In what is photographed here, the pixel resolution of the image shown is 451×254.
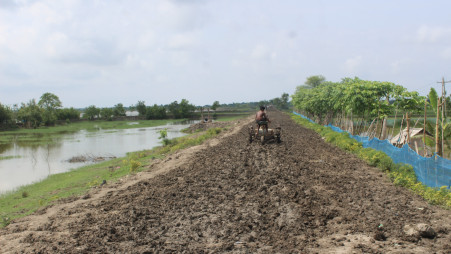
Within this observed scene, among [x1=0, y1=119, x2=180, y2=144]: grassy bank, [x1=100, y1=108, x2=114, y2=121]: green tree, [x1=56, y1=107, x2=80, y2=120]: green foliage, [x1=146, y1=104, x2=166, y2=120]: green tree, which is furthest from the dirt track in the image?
[x1=100, y1=108, x2=114, y2=121]: green tree

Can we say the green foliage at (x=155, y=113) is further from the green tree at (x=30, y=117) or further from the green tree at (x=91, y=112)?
the green tree at (x=30, y=117)

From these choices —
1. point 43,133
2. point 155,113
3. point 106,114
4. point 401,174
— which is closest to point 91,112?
point 106,114

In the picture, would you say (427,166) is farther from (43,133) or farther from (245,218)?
(43,133)

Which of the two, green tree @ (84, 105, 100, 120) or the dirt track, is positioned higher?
green tree @ (84, 105, 100, 120)

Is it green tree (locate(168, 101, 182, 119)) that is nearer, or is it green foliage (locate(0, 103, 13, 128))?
green foliage (locate(0, 103, 13, 128))

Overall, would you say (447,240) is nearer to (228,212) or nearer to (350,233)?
(350,233)

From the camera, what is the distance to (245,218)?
6.83 m

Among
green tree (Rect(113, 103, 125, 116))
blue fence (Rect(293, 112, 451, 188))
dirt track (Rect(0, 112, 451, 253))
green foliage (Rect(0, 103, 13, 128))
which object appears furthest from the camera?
green tree (Rect(113, 103, 125, 116))

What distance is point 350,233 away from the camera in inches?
228

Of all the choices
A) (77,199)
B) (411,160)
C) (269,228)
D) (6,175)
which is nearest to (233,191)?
(269,228)

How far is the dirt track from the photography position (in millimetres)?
5516

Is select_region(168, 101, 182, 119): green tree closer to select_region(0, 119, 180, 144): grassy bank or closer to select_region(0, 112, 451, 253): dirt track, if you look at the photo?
select_region(0, 119, 180, 144): grassy bank

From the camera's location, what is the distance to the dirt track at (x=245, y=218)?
18.1ft

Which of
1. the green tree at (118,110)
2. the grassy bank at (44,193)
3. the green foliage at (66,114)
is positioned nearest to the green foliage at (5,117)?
the green foliage at (66,114)
